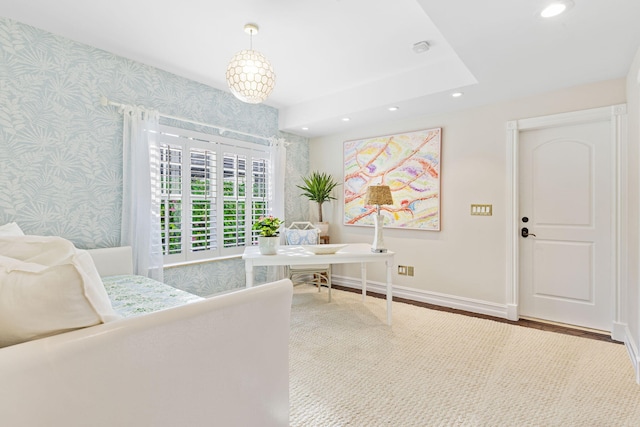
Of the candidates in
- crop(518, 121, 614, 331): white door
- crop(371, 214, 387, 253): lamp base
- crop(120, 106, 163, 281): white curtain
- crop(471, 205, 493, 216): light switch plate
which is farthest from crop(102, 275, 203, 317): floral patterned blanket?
crop(518, 121, 614, 331): white door

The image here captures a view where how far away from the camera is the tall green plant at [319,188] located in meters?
4.30

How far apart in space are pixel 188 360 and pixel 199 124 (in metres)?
2.92

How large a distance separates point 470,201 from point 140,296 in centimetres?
325

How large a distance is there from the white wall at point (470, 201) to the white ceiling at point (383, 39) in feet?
0.54

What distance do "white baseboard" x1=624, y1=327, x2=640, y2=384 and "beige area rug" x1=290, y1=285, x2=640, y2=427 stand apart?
45 millimetres

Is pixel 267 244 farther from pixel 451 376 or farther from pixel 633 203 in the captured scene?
pixel 633 203

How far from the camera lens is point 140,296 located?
2.10 meters

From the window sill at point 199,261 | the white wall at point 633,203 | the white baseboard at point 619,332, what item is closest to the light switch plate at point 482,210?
the white wall at point 633,203

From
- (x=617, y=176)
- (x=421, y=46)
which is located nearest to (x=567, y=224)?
(x=617, y=176)

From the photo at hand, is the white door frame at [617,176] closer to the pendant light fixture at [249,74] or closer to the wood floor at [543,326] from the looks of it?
the wood floor at [543,326]

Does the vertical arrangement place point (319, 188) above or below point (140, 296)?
above

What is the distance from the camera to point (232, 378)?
1.12 m

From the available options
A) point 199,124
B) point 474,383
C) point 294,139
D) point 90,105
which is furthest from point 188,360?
point 294,139

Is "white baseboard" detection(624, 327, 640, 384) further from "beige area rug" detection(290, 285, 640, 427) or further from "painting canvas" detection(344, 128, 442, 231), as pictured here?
"painting canvas" detection(344, 128, 442, 231)
